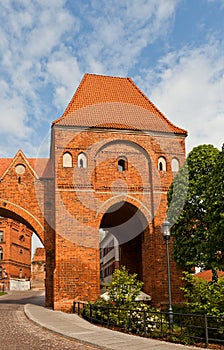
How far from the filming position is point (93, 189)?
2069 cm

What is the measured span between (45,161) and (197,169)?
11.9 metres

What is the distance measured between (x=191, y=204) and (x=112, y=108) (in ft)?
28.4

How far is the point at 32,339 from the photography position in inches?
435

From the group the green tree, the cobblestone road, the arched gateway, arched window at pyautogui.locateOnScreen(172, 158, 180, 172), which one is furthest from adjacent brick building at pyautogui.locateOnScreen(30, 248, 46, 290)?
the cobblestone road

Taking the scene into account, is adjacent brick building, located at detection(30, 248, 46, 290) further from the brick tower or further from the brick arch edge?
the brick arch edge

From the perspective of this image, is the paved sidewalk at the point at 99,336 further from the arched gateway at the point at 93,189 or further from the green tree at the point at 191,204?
the green tree at the point at 191,204

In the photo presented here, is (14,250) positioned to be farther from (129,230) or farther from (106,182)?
(106,182)

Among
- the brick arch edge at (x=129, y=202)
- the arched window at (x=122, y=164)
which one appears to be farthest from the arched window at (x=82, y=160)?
the brick arch edge at (x=129, y=202)

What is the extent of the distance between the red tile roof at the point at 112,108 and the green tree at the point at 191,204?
200 inches

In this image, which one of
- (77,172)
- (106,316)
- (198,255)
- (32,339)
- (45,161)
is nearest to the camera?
(32,339)

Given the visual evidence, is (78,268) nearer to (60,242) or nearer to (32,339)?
(60,242)

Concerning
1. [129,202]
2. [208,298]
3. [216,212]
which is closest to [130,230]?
[129,202]

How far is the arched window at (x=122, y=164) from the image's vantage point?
21914mm

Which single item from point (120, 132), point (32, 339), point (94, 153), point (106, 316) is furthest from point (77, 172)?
point (32, 339)
